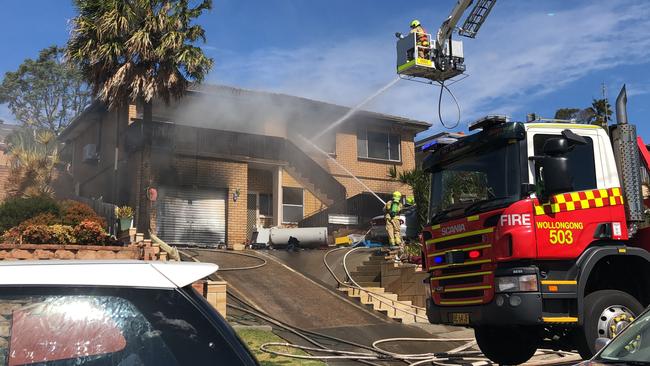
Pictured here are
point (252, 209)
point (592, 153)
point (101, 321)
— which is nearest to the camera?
point (101, 321)

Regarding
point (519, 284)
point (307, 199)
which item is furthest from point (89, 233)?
point (307, 199)

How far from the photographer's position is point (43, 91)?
37562 millimetres

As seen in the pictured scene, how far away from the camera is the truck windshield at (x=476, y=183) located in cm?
632

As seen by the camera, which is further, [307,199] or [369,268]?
[307,199]

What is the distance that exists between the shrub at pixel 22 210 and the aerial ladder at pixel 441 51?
31.8ft

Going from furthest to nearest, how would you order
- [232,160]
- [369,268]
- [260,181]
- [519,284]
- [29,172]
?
[260,181] < [29,172] < [232,160] < [369,268] < [519,284]

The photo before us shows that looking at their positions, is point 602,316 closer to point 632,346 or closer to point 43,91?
point 632,346

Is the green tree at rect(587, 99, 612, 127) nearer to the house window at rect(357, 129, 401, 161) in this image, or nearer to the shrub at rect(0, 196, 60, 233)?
the shrub at rect(0, 196, 60, 233)

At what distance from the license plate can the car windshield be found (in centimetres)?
284

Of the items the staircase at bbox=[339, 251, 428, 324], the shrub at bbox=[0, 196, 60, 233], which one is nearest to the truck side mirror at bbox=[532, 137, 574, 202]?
the staircase at bbox=[339, 251, 428, 324]

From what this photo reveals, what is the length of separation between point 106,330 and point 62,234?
10.8m

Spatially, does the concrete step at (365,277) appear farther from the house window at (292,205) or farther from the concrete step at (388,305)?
the house window at (292,205)

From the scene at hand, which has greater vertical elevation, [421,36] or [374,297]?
[421,36]

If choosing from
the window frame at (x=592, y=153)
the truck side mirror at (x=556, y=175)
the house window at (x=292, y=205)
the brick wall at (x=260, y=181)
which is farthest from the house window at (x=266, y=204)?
the truck side mirror at (x=556, y=175)
